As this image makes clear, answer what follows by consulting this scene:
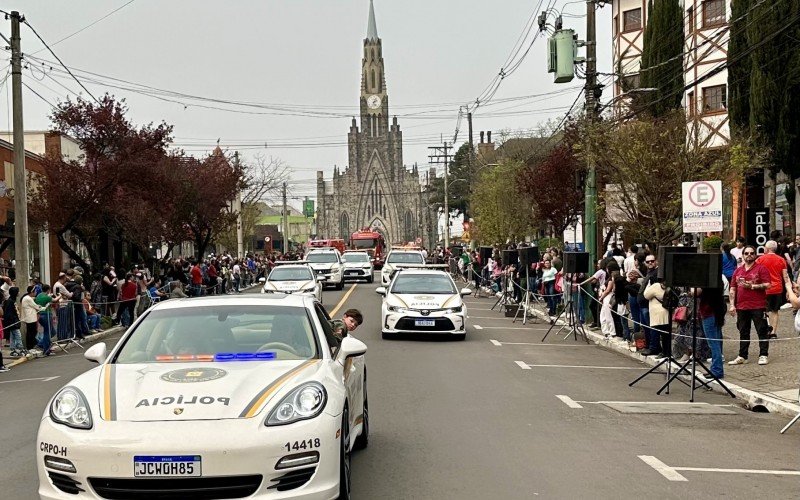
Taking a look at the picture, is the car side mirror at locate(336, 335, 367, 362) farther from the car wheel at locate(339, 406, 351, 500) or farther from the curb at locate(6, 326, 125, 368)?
the curb at locate(6, 326, 125, 368)

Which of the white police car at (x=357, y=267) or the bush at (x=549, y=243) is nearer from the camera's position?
the bush at (x=549, y=243)

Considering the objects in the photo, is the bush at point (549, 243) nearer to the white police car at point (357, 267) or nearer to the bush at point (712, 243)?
the white police car at point (357, 267)

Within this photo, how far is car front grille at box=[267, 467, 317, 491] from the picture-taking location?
5723 mm

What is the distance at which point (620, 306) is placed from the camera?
20484 mm

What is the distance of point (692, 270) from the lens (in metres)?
12.9

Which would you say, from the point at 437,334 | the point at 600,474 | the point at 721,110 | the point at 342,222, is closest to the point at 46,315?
the point at 437,334

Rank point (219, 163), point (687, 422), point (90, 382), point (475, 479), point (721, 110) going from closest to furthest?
point (90, 382) < point (475, 479) < point (687, 422) < point (721, 110) < point (219, 163)

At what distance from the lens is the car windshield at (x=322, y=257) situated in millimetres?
44688

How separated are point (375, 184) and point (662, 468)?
166025 mm

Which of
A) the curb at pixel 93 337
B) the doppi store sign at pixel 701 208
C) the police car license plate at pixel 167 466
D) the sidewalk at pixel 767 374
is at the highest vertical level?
the doppi store sign at pixel 701 208

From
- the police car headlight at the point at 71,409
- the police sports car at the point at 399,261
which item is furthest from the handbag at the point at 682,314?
the police sports car at the point at 399,261

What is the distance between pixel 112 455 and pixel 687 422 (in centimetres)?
725

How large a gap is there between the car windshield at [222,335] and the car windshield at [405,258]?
1446 inches

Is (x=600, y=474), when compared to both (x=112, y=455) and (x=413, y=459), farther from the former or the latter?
(x=112, y=455)
